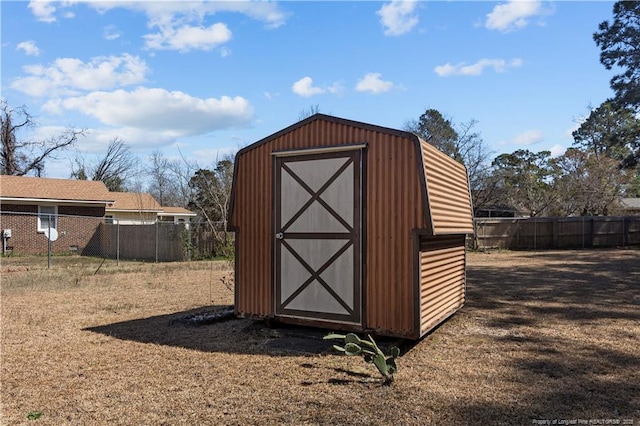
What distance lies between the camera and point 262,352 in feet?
17.2

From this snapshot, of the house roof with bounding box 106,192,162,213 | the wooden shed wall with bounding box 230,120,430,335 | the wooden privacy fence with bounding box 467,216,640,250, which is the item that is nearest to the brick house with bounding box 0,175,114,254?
the house roof with bounding box 106,192,162,213

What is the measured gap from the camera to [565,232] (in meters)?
21.6

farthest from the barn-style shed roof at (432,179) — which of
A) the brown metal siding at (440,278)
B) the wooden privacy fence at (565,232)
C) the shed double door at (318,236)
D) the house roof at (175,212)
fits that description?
the house roof at (175,212)

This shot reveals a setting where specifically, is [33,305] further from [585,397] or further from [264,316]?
[585,397]

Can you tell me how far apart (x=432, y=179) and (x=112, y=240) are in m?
17.5

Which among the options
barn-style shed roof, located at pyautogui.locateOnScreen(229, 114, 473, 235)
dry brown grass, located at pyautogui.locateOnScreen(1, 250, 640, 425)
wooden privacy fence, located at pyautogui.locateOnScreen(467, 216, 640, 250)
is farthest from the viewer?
wooden privacy fence, located at pyautogui.locateOnScreen(467, 216, 640, 250)

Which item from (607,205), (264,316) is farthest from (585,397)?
(607,205)

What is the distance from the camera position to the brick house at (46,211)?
18219 millimetres

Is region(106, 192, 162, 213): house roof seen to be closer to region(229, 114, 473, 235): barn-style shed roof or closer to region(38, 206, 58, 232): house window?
region(38, 206, 58, 232): house window

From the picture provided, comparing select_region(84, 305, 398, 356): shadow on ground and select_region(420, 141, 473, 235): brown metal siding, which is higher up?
select_region(420, 141, 473, 235): brown metal siding

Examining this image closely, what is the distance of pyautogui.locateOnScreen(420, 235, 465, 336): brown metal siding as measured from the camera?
540cm

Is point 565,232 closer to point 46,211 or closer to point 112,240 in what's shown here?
point 112,240

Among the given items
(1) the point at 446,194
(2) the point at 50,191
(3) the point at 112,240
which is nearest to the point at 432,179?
(1) the point at 446,194

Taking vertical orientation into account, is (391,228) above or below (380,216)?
below
